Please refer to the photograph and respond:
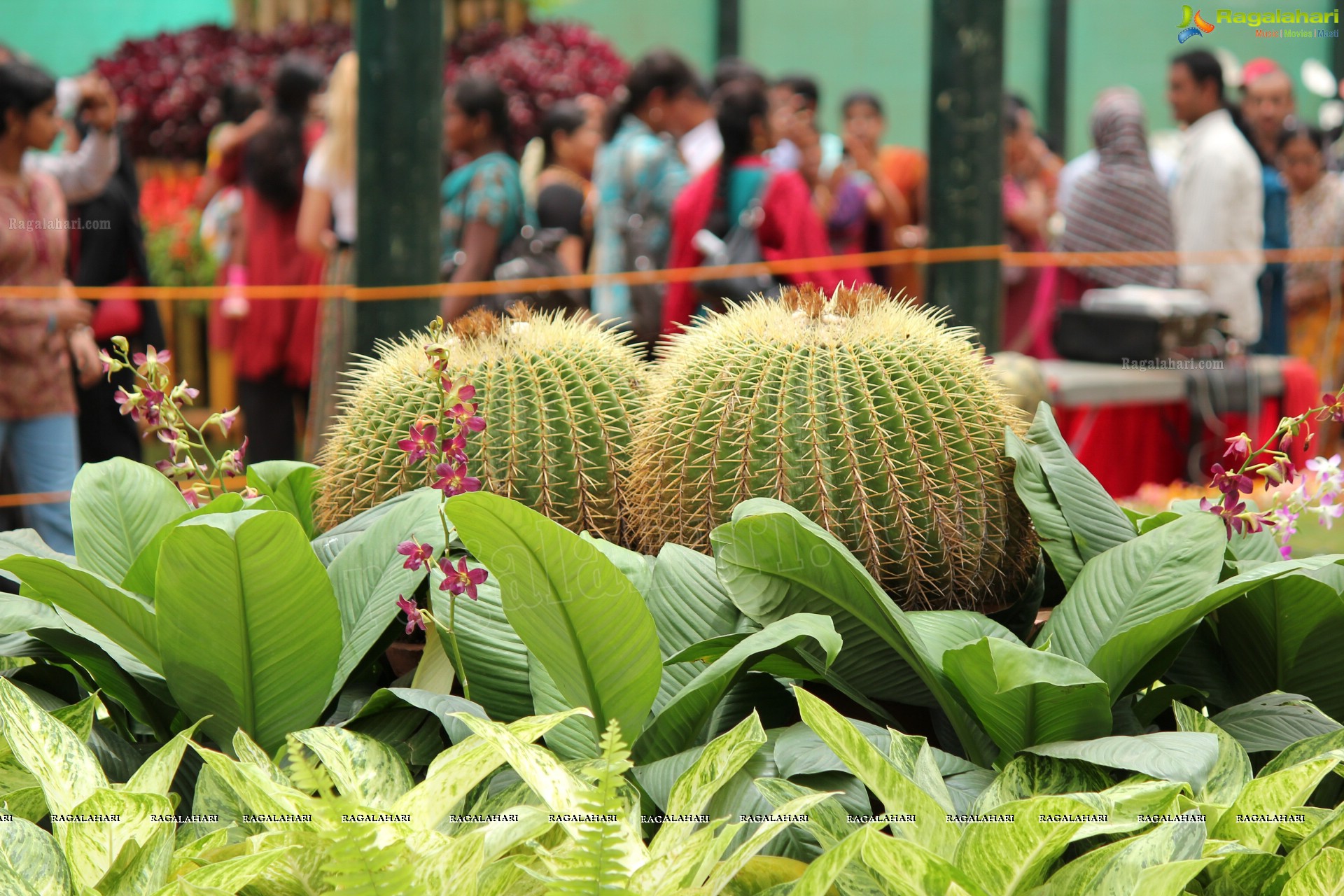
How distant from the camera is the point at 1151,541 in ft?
4.26

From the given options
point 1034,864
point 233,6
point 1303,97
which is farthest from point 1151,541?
point 1303,97

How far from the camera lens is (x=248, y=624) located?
47.6 inches

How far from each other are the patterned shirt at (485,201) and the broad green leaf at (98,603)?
129 inches

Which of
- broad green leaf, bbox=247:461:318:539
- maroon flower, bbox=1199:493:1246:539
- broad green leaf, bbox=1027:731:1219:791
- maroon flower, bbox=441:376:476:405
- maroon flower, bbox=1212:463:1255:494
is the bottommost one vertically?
broad green leaf, bbox=1027:731:1219:791

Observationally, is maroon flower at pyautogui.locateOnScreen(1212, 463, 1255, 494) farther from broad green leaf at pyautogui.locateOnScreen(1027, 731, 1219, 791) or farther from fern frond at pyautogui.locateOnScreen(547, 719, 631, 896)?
fern frond at pyautogui.locateOnScreen(547, 719, 631, 896)

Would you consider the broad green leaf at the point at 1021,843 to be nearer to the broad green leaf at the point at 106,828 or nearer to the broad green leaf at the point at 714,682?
the broad green leaf at the point at 714,682

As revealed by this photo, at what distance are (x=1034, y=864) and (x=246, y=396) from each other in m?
4.19

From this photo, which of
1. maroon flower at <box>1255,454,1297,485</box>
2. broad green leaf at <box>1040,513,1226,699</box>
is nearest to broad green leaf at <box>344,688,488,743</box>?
broad green leaf at <box>1040,513,1226,699</box>

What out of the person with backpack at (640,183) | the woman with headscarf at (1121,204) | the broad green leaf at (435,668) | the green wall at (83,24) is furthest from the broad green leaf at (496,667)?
the green wall at (83,24)

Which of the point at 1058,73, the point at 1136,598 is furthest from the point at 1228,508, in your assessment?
the point at 1058,73

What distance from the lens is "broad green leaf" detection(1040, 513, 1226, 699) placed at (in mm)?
1191

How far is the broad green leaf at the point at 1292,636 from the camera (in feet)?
4.17

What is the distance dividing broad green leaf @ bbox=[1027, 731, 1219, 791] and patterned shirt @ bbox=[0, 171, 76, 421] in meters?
3.19

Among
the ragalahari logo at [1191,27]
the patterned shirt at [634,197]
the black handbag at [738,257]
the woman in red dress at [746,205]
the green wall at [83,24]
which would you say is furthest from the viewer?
the green wall at [83,24]
